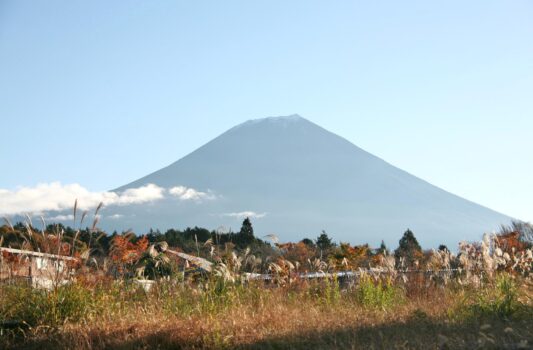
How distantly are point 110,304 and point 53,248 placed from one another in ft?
3.71

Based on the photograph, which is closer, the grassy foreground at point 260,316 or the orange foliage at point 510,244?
the grassy foreground at point 260,316

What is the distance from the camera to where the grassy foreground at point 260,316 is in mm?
6648

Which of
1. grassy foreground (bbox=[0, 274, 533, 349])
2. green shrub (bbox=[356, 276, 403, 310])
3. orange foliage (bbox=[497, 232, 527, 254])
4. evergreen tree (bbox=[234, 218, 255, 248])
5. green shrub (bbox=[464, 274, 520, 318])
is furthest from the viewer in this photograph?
evergreen tree (bbox=[234, 218, 255, 248])

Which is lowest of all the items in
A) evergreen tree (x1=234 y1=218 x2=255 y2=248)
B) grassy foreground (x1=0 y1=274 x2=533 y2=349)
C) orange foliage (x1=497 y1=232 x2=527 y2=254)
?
grassy foreground (x1=0 y1=274 x2=533 y2=349)

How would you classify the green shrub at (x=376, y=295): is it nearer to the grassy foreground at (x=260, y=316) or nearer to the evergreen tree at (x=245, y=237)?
the grassy foreground at (x=260, y=316)

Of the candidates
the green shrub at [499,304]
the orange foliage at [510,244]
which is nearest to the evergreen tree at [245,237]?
the orange foliage at [510,244]

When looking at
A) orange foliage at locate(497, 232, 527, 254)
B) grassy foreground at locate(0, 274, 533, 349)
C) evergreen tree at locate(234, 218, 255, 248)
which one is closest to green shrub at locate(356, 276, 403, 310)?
grassy foreground at locate(0, 274, 533, 349)

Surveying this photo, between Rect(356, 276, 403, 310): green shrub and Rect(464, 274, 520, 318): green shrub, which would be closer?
Rect(464, 274, 520, 318): green shrub

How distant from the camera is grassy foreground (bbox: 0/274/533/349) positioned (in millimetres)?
6648

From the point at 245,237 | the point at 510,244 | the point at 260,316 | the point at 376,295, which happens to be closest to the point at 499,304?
the point at 376,295

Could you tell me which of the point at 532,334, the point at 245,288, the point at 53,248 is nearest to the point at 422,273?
the point at 245,288

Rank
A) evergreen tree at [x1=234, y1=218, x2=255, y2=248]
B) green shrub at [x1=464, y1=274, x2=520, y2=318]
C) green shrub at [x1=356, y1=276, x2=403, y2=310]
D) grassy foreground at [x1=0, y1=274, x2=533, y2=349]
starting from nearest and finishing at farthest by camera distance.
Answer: grassy foreground at [x1=0, y1=274, x2=533, y2=349]
green shrub at [x1=464, y1=274, x2=520, y2=318]
green shrub at [x1=356, y1=276, x2=403, y2=310]
evergreen tree at [x1=234, y1=218, x2=255, y2=248]

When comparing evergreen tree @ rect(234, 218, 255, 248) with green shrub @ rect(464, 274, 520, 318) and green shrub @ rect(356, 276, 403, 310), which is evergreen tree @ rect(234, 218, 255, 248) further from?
green shrub @ rect(464, 274, 520, 318)

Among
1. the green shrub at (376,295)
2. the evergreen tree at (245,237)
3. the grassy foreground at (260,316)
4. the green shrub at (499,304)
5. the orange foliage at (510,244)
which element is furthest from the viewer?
the evergreen tree at (245,237)
